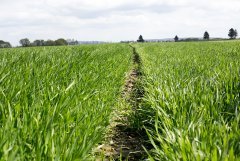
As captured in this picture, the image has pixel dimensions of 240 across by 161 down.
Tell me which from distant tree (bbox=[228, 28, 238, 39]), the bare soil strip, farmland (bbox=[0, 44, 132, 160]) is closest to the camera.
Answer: farmland (bbox=[0, 44, 132, 160])

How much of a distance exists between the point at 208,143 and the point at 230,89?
71.2 inches

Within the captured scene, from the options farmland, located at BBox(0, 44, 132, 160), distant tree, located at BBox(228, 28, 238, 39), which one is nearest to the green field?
farmland, located at BBox(0, 44, 132, 160)

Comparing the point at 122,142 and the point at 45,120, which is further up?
the point at 45,120

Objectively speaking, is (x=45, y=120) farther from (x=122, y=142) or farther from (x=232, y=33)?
(x=232, y=33)

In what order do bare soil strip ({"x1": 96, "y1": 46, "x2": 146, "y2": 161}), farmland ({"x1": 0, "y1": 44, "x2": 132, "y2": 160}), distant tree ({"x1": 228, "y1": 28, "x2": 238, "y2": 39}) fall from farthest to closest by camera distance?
distant tree ({"x1": 228, "y1": 28, "x2": 238, "y2": 39}), bare soil strip ({"x1": 96, "y1": 46, "x2": 146, "y2": 161}), farmland ({"x1": 0, "y1": 44, "x2": 132, "y2": 160})

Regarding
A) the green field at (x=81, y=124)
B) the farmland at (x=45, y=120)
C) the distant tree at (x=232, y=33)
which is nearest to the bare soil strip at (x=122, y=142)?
the green field at (x=81, y=124)

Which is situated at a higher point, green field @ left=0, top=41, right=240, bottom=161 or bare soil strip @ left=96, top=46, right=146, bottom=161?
green field @ left=0, top=41, right=240, bottom=161

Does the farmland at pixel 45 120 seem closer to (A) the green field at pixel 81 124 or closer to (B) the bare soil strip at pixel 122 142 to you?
(A) the green field at pixel 81 124

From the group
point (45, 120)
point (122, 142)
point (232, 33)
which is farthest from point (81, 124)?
point (232, 33)

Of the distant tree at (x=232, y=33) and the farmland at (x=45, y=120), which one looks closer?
the farmland at (x=45, y=120)

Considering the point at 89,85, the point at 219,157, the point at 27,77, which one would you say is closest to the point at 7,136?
the point at 219,157

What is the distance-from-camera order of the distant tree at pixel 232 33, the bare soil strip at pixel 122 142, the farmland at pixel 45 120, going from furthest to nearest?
the distant tree at pixel 232 33 < the bare soil strip at pixel 122 142 < the farmland at pixel 45 120

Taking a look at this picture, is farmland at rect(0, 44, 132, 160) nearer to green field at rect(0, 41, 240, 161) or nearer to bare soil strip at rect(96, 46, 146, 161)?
green field at rect(0, 41, 240, 161)

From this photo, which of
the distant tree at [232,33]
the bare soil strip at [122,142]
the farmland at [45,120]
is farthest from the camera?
the distant tree at [232,33]
